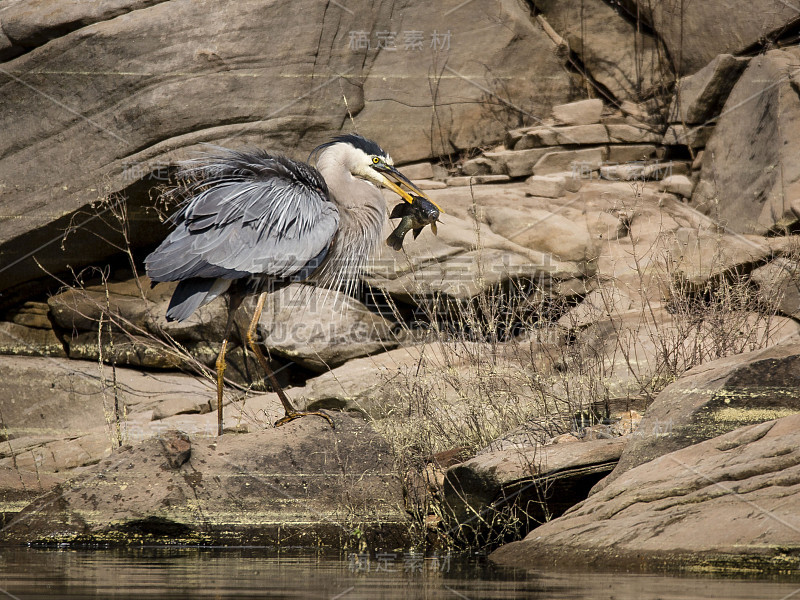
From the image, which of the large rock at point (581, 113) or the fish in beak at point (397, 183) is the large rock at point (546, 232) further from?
the fish in beak at point (397, 183)

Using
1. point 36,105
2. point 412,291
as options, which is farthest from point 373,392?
point 36,105

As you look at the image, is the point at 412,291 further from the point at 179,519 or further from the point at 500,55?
the point at 179,519

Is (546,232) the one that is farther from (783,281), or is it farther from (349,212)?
(349,212)

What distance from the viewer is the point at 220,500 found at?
4953 mm

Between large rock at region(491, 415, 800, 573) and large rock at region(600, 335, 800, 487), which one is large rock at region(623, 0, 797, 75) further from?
large rock at region(491, 415, 800, 573)

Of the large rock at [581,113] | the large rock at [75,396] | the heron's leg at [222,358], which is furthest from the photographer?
the large rock at [581,113]

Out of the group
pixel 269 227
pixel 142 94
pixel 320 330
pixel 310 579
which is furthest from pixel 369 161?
pixel 310 579

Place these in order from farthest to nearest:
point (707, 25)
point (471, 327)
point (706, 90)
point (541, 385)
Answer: point (707, 25), point (706, 90), point (471, 327), point (541, 385)

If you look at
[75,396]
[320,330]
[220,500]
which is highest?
[320,330]

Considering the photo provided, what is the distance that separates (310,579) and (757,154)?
260 inches

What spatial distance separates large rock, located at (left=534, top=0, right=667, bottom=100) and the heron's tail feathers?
5.93 m

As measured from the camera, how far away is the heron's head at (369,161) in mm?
6621

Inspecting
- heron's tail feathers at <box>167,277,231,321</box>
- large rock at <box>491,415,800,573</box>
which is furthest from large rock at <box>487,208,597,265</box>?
large rock at <box>491,415,800,573</box>

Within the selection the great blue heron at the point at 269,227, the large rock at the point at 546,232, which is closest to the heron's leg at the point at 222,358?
the great blue heron at the point at 269,227
